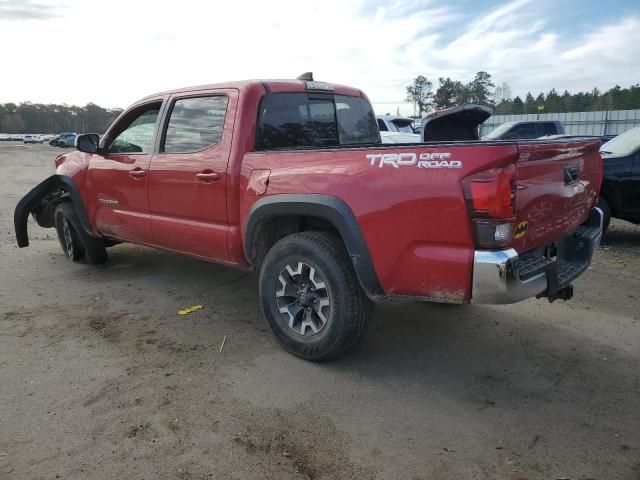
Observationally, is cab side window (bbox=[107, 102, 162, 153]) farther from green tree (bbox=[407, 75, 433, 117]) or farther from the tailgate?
green tree (bbox=[407, 75, 433, 117])

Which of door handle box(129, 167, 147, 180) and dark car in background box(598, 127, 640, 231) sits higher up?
door handle box(129, 167, 147, 180)

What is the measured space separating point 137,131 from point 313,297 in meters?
2.74

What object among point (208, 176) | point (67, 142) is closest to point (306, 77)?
point (208, 176)

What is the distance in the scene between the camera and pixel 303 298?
11.7 ft

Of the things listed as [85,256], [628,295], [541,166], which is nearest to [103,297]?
[85,256]

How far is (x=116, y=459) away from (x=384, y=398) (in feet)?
5.01

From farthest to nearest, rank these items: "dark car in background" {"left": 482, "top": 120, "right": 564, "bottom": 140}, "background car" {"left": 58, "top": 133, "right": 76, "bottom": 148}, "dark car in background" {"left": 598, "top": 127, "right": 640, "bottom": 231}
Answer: "dark car in background" {"left": 482, "top": 120, "right": 564, "bottom": 140}
"dark car in background" {"left": 598, "top": 127, "right": 640, "bottom": 231}
"background car" {"left": 58, "top": 133, "right": 76, "bottom": 148}

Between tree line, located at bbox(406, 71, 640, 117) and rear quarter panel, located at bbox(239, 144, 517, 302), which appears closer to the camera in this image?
rear quarter panel, located at bbox(239, 144, 517, 302)

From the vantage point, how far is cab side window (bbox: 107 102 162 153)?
4820mm

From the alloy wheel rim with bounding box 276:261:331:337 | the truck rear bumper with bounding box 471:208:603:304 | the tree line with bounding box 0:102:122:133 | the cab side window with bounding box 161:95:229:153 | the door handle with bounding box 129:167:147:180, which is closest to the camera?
the truck rear bumper with bounding box 471:208:603:304

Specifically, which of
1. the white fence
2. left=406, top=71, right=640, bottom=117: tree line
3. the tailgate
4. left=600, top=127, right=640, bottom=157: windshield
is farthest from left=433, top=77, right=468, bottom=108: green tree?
the tailgate

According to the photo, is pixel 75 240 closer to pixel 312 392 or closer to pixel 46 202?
pixel 46 202

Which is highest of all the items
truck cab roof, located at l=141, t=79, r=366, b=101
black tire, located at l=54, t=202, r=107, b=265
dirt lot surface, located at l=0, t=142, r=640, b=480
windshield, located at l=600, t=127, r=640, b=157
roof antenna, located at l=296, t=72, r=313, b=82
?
roof antenna, located at l=296, t=72, r=313, b=82

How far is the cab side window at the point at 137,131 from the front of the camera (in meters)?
4.82
